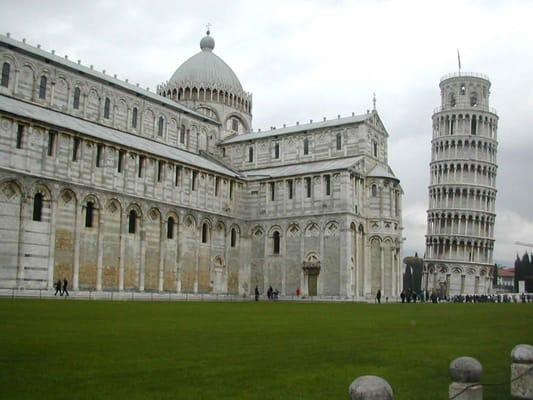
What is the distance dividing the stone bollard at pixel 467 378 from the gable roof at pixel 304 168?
49.2 m

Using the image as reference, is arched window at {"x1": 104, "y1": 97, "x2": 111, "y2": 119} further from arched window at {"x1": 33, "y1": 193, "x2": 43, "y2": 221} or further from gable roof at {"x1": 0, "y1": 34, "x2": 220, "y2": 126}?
arched window at {"x1": 33, "y1": 193, "x2": 43, "y2": 221}

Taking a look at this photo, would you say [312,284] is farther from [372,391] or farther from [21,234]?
[372,391]

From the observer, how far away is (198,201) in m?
Result: 55.6

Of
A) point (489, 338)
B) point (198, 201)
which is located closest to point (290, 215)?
point (198, 201)

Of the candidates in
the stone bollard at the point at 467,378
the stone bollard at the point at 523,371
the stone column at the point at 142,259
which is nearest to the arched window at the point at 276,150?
the stone column at the point at 142,259

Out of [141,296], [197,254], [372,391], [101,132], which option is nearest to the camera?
[372,391]

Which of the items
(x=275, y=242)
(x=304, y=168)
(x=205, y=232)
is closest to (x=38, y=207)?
(x=205, y=232)

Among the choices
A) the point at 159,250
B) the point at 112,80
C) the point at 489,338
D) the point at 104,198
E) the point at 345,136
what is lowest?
the point at 489,338

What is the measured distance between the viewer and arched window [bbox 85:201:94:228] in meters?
45.6

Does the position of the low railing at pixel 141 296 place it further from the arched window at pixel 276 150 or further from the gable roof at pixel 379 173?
the arched window at pixel 276 150

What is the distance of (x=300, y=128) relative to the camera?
65.7m

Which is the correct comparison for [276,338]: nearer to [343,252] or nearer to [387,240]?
[343,252]

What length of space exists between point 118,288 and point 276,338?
33.5 metres

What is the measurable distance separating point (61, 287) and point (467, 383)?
1535 inches
